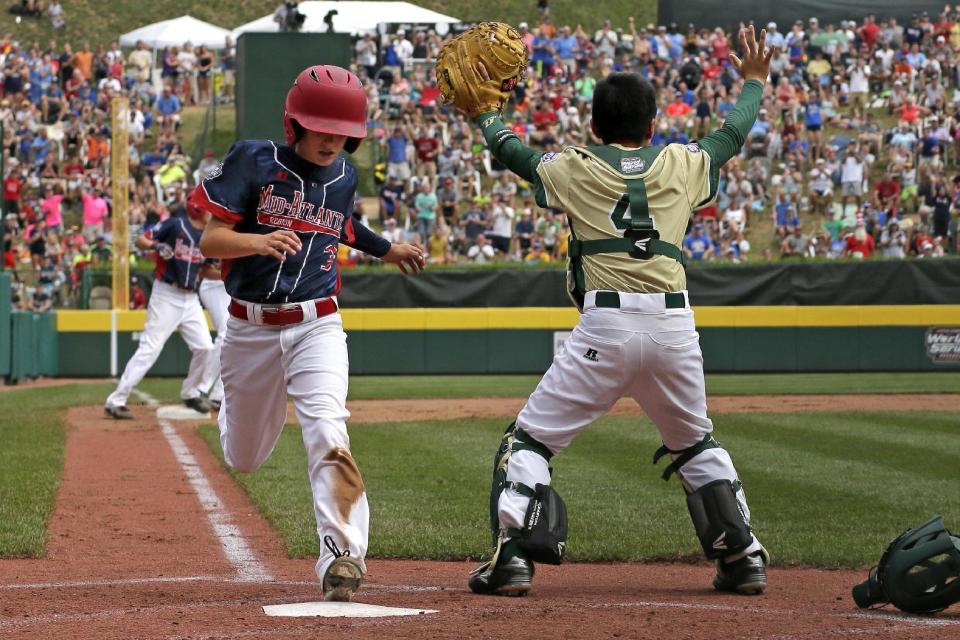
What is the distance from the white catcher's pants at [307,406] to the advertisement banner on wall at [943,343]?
1816 cm

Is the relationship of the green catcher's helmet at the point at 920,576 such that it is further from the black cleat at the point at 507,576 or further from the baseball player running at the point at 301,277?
the baseball player running at the point at 301,277

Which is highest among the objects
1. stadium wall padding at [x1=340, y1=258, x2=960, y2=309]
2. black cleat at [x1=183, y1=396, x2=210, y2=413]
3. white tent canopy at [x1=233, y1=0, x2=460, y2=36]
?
white tent canopy at [x1=233, y1=0, x2=460, y2=36]

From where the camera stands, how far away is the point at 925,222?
2577cm

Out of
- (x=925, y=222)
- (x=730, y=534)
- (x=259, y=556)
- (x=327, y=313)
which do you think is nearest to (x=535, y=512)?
(x=730, y=534)

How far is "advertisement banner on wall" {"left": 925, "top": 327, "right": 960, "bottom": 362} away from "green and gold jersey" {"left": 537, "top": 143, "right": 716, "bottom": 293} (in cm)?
1789

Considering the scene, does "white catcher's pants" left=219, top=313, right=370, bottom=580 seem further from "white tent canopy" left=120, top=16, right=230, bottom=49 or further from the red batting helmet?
"white tent canopy" left=120, top=16, right=230, bottom=49

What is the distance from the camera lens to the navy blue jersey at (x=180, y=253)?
1323 cm

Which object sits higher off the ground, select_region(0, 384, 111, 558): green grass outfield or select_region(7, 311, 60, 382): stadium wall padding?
select_region(0, 384, 111, 558): green grass outfield

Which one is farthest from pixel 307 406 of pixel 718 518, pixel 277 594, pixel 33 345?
pixel 33 345

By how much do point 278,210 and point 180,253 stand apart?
799 cm

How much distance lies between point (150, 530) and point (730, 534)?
3516 millimetres

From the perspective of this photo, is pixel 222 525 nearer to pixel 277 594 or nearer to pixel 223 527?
pixel 223 527

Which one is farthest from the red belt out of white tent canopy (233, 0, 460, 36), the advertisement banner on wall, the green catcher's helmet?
white tent canopy (233, 0, 460, 36)

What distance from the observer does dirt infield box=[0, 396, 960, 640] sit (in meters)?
4.78
